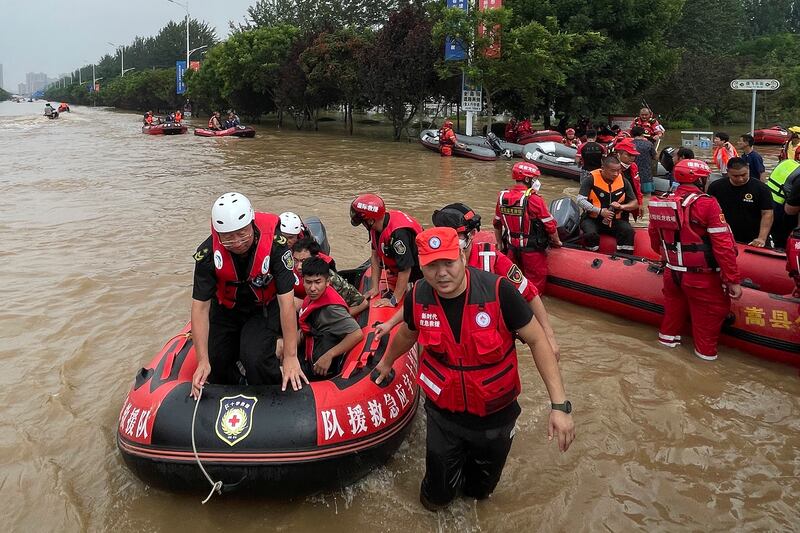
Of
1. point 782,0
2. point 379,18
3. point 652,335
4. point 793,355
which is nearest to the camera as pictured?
point 793,355

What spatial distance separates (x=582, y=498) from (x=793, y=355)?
2.60 m

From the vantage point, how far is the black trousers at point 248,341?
3.59 metres

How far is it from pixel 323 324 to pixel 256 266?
702 millimetres

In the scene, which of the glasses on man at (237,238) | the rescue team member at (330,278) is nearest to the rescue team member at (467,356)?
the glasses on man at (237,238)

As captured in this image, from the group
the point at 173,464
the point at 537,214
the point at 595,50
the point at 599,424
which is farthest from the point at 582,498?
the point at 595,50

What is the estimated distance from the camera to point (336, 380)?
339 cm

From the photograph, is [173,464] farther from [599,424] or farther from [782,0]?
[782,0]

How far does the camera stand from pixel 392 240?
14.3 ft

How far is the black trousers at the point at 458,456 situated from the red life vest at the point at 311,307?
1.28 m

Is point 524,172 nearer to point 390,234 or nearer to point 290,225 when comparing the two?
point 390,234

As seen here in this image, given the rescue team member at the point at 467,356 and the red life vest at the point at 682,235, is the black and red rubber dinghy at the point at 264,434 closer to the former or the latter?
the rescue team member at the point at 467,356

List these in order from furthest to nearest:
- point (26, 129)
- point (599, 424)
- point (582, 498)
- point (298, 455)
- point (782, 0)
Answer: point (782, 0), point (26, 129), point (599, 424), point (582, 498), point (298, 455)

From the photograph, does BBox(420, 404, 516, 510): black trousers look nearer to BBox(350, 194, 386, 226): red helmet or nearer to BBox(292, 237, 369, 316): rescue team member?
BBox(292, 237, 369, 316): rescue team member

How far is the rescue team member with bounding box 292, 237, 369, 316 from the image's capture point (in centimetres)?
400
